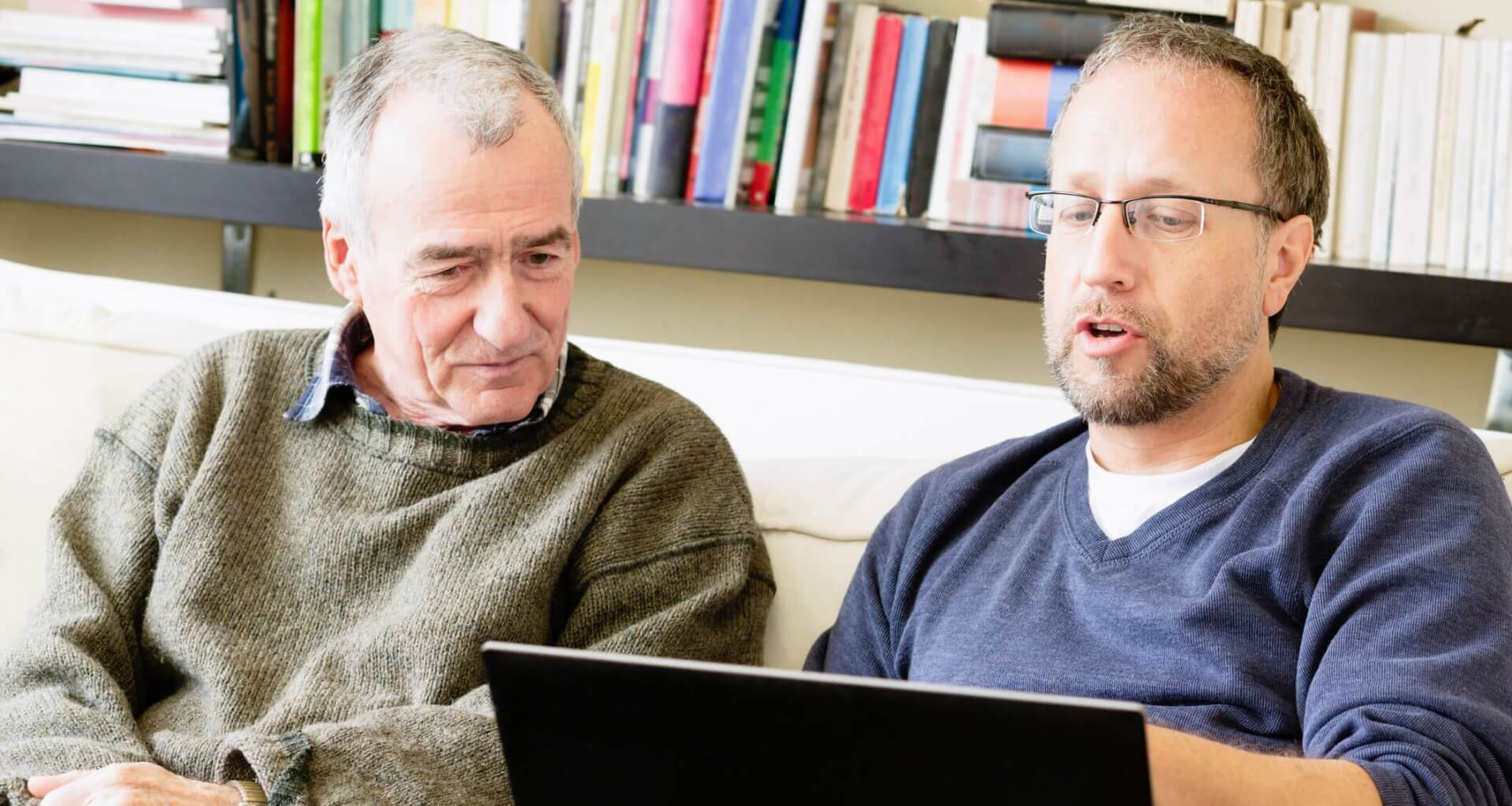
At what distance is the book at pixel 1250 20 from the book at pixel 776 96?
53 cm

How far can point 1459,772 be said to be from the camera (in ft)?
3.24

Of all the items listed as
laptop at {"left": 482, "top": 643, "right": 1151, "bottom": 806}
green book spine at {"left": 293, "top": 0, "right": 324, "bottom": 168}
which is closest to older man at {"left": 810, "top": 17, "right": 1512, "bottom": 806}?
laptop at {"left": 482, "top": 643, "right": 1151, "bottom": 806}

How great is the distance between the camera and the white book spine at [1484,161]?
190cm

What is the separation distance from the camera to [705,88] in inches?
80.7

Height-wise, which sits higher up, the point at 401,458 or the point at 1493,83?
the point at 1493,83

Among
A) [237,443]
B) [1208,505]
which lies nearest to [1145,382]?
[1208,505]

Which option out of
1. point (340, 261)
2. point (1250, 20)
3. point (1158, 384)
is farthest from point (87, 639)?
point (1250, 20)

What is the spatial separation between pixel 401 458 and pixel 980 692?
0.83 m

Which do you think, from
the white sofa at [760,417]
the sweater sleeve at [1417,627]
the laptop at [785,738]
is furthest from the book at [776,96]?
the laptop at [785,738]

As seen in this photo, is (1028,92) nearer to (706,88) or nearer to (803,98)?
(803,98)

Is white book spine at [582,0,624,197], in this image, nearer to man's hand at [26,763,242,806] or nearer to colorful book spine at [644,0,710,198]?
colorful book spine at [644,0,710,198]

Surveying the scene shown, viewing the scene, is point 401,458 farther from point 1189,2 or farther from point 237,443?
point 1189,2

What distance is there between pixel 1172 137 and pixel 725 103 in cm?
90

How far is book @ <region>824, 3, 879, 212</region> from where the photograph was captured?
6.73 ft
